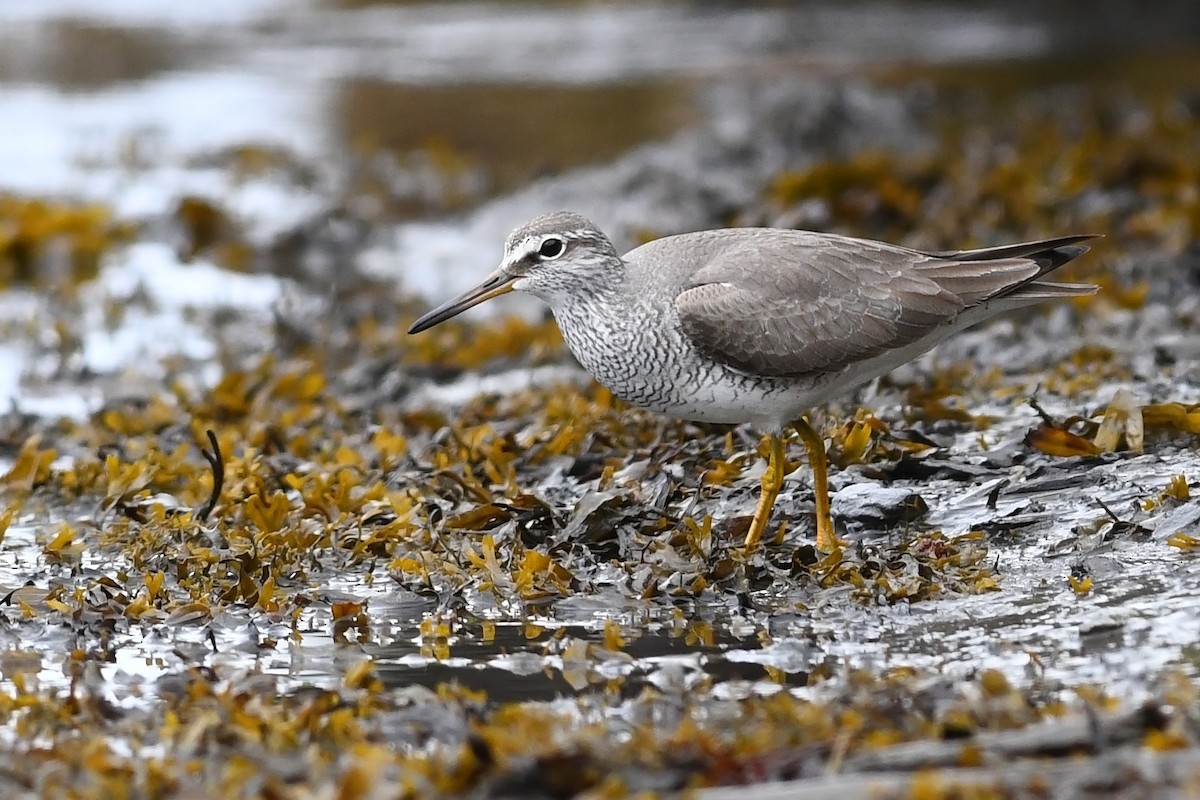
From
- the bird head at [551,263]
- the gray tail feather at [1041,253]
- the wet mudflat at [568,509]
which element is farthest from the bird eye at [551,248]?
the gray tail feather at [1041,253]

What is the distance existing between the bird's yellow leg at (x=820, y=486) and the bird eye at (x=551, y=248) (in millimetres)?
1193

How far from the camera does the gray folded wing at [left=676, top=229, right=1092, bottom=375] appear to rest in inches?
235

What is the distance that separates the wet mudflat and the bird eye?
1.00 metres

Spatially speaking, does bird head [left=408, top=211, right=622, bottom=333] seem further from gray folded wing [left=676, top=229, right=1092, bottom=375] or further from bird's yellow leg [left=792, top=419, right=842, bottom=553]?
bird's yellow leg [left=792, top=419, right=842, bottom=553]

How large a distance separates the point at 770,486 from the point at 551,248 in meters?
1.30

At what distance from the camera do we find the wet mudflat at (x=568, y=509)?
4.27 meters

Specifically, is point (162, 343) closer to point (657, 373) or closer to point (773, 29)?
point (657, 373)

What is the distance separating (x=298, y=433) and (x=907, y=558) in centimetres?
367

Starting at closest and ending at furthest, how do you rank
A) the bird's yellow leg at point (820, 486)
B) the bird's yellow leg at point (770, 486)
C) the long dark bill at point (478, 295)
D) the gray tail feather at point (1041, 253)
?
the bird's yellow leg at point (820, 486) < the bird's yellow leg at point (770, 486) < the long dark bill at point (478, 295) < the gray tail feather at point (1041, 253)

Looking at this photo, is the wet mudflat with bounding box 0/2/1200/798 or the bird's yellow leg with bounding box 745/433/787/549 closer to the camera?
the wet mudflat with bounding box 0/2/1200/798

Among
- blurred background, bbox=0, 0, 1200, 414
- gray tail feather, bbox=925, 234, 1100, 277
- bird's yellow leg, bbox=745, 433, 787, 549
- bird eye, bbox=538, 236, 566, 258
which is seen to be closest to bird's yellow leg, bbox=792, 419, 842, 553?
bird's yellow leg, bbox=745, 433, 787, 549

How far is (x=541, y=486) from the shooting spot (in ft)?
23.2

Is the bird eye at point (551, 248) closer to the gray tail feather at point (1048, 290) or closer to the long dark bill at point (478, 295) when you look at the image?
the long dark bill at point (478, 295)

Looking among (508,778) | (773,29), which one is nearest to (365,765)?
(508,778)
